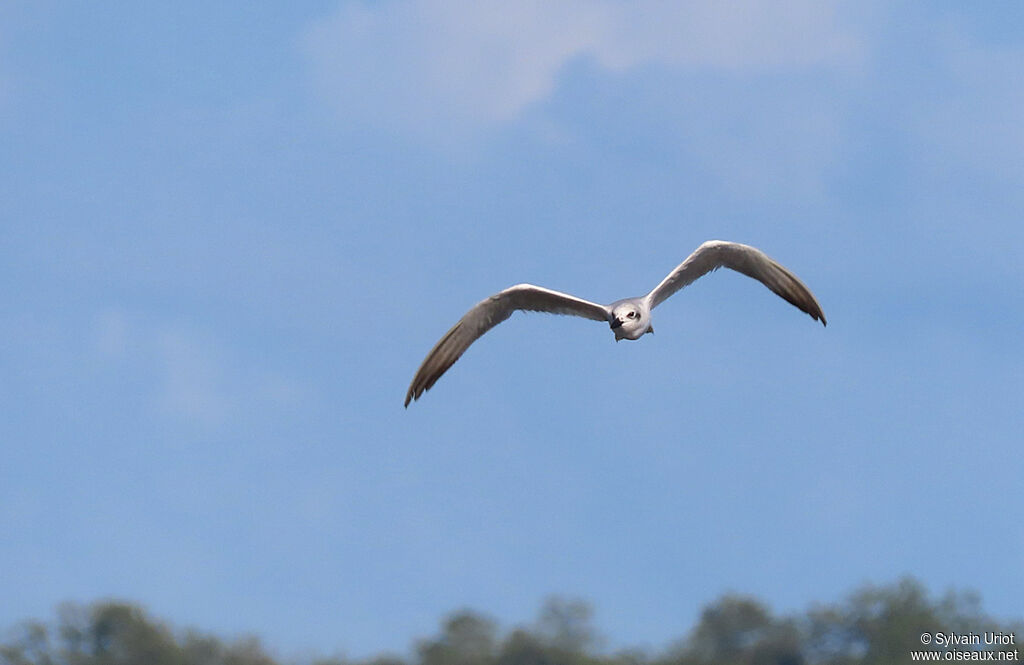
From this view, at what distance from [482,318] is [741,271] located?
349 centimetres

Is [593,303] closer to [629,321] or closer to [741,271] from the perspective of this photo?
[629,321]

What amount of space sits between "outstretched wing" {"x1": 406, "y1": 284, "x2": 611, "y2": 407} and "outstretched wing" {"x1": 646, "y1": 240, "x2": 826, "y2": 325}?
1.08 m

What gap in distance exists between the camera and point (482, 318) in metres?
20.5

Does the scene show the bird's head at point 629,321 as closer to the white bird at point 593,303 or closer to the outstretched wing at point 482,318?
the white bird at point 593,303

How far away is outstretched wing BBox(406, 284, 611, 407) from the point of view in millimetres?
20062

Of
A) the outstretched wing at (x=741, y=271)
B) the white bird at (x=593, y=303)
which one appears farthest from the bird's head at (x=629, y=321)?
the outstretched wing at (x=741, y=271)

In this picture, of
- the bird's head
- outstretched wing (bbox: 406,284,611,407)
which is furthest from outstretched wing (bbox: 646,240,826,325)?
outstretched wing (bbox: 406,284,611,407)

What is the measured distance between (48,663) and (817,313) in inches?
748

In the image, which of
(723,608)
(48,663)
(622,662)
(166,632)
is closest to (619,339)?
(622,662)

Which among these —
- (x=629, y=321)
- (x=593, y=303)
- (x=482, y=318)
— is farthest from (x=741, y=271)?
(x=482, y=318)

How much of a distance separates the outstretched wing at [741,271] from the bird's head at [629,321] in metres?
0.59

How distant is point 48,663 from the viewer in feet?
104

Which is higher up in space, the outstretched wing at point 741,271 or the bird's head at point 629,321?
the outstretched wing at point 741,271

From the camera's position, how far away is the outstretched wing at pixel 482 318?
20062 millimetres
